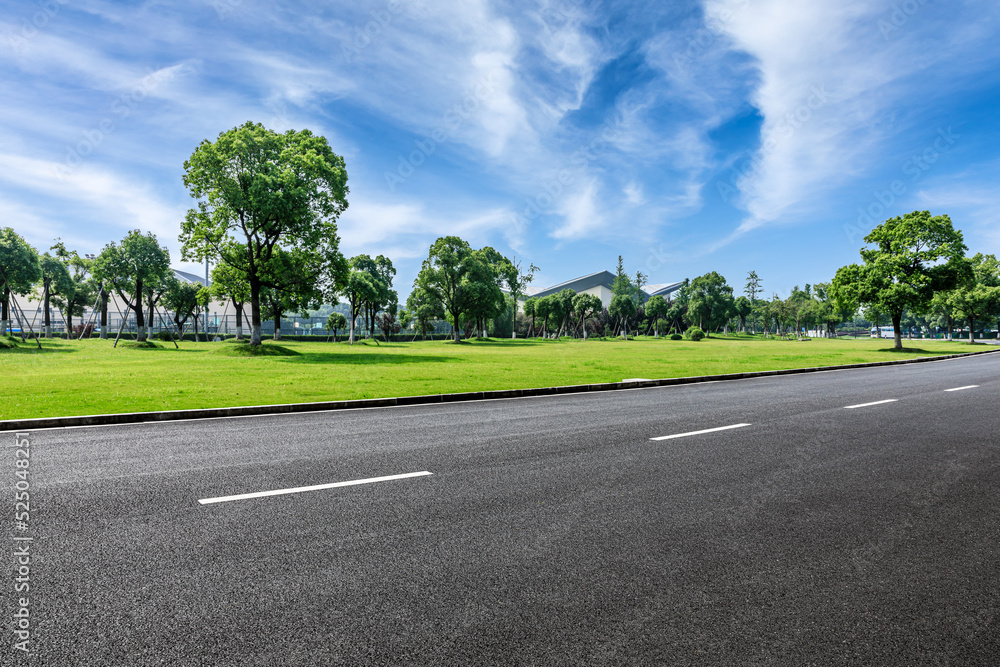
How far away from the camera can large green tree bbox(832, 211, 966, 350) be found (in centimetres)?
4359

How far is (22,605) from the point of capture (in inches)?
120

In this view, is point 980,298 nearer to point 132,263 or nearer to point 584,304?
point 584,304

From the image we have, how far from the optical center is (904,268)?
4516cm

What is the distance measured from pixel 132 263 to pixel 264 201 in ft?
54.5

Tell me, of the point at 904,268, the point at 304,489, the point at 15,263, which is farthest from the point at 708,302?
the point at 304,489

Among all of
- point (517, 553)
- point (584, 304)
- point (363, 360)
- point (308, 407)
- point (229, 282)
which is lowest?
point (517, 553)

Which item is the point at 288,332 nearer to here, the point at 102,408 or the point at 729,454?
the point at 102,408

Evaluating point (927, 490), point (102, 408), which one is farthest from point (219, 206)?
point (927, 490)

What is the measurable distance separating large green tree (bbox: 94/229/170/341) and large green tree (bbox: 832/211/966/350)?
54158 millimetres

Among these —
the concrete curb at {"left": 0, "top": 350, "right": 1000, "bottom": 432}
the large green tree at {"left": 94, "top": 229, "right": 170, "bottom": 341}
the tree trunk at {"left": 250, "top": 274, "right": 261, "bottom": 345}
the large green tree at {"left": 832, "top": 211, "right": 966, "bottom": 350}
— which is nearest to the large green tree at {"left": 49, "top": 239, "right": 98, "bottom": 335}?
the large green tree at {"left": 94, "top": 229, "right": 170, "bottom": 341}

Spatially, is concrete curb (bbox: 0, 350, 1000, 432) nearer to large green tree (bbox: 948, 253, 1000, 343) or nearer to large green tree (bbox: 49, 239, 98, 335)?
large green tree (bbox: 49, 239, 98, 335)

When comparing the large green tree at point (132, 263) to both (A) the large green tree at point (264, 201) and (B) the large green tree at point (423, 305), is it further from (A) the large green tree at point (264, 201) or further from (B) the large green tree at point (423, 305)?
(B) the large green tree at point (423, 305)

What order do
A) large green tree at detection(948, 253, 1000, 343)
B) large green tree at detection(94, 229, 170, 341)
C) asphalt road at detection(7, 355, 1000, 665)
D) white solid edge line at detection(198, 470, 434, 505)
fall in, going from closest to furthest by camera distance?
asphalt road at detection(7, 355, 1000, 665)
white solid edge line at detection(198, 470, 434, 505)
large green tree at detection(94, 229, 170, 341)
large green tree at detection(948, 253, 1000, 343)

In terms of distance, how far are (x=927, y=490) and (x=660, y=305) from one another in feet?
341
